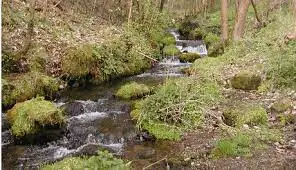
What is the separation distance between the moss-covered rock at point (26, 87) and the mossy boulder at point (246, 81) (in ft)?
16.2

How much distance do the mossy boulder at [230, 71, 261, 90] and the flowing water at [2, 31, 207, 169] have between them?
2.93 m

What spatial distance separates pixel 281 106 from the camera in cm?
900

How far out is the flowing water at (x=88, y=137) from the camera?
7488mm

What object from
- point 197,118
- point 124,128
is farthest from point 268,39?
point 124,128

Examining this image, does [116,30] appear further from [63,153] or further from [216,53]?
[63,153]

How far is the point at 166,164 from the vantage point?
6.97m

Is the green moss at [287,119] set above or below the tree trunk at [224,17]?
below

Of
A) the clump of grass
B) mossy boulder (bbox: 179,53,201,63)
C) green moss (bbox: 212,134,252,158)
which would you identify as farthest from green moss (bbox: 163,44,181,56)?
green moss (bbox: 212,134,252,158)

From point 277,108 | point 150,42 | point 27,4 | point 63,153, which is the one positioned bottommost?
point 63,153

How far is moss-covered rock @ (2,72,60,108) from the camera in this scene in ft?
33.1

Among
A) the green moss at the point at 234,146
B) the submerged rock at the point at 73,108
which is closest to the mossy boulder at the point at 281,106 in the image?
the green moss at the point at 234,146

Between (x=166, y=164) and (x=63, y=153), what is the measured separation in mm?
2031

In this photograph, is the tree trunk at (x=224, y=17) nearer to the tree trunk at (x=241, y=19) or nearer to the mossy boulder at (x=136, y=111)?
the tree trunk at (x=241, y=19)

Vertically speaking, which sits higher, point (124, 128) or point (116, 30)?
point (116, 30)
